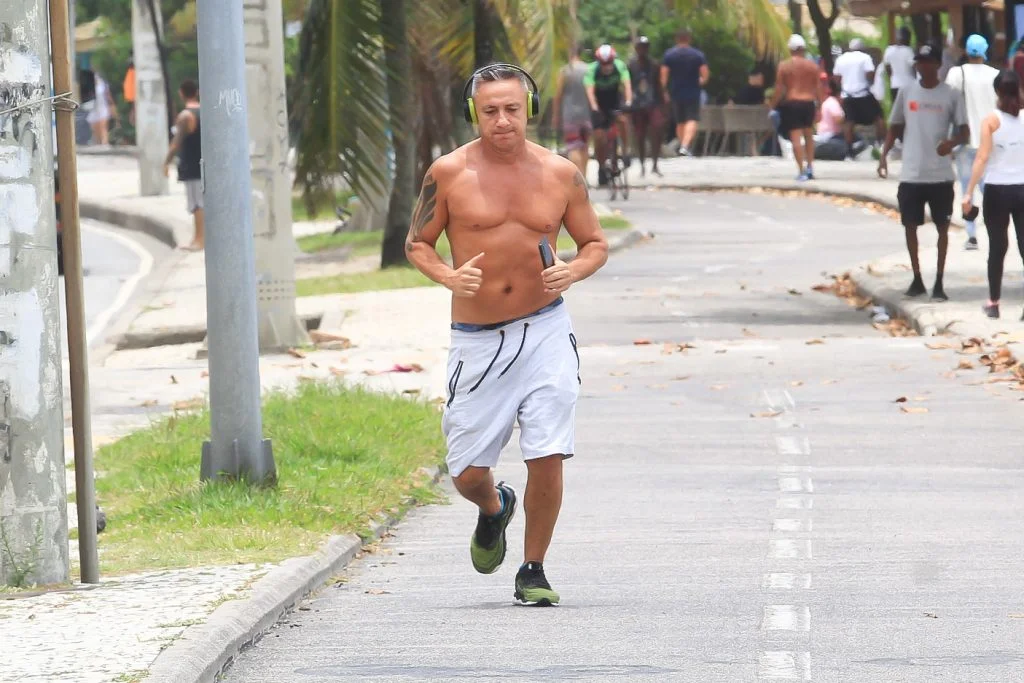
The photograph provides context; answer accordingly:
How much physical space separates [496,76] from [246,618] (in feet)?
6.30

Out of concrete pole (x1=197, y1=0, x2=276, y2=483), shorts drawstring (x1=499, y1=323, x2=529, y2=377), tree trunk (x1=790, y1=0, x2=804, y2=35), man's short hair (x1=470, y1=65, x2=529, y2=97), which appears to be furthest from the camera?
tree trunk (x1=790, y1=0, x2=804, y2=35)

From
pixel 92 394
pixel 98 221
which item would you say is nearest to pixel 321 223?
pixel 98 221

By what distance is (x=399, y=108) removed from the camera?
20.2 m

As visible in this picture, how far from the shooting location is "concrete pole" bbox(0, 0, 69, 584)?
23.8 ft

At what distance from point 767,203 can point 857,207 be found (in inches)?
76.1

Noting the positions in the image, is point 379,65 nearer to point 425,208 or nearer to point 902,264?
point 902,264

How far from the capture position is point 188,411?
488 inches

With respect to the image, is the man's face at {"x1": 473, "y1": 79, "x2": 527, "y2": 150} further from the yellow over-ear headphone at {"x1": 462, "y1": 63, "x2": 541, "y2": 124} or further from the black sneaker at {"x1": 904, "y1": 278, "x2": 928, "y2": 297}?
the black sneaker at {"x1": 904, "y1": 278, "x2": 928, "y2": 297}

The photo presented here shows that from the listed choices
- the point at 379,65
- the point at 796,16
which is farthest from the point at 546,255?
the point at 796,16

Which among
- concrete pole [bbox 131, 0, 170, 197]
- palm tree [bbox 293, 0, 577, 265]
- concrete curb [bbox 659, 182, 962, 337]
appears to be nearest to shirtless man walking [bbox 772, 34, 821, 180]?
concrete curb [bbox 659, 182, 962, 337]

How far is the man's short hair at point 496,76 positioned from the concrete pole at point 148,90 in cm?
2720

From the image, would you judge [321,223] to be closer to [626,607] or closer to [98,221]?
[98,221]

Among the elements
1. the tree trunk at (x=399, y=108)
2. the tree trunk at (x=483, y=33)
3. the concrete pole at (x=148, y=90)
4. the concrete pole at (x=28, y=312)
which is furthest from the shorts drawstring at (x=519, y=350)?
the concrete pole at (x=148, y=90)

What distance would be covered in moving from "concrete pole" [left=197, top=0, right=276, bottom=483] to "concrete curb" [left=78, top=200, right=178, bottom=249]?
1992 cm
